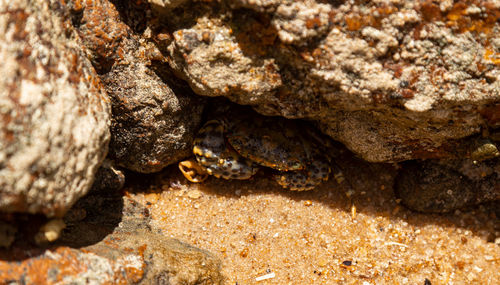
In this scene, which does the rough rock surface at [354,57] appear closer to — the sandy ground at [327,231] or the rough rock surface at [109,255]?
the sandy ground at [327,231]

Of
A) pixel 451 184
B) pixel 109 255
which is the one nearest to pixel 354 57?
pixel 451 184

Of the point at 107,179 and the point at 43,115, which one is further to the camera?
the point at 107,179

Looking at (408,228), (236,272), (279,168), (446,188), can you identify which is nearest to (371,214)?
(408,228)

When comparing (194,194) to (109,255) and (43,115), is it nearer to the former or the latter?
(109,255)

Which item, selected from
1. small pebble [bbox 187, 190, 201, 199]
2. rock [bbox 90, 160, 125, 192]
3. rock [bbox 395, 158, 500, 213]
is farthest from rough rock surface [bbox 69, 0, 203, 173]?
rock [bbox 395, 158, 500, 213]

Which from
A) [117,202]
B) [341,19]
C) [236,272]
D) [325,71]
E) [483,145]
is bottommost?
[236,272]

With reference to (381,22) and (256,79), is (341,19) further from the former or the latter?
(256,79)
